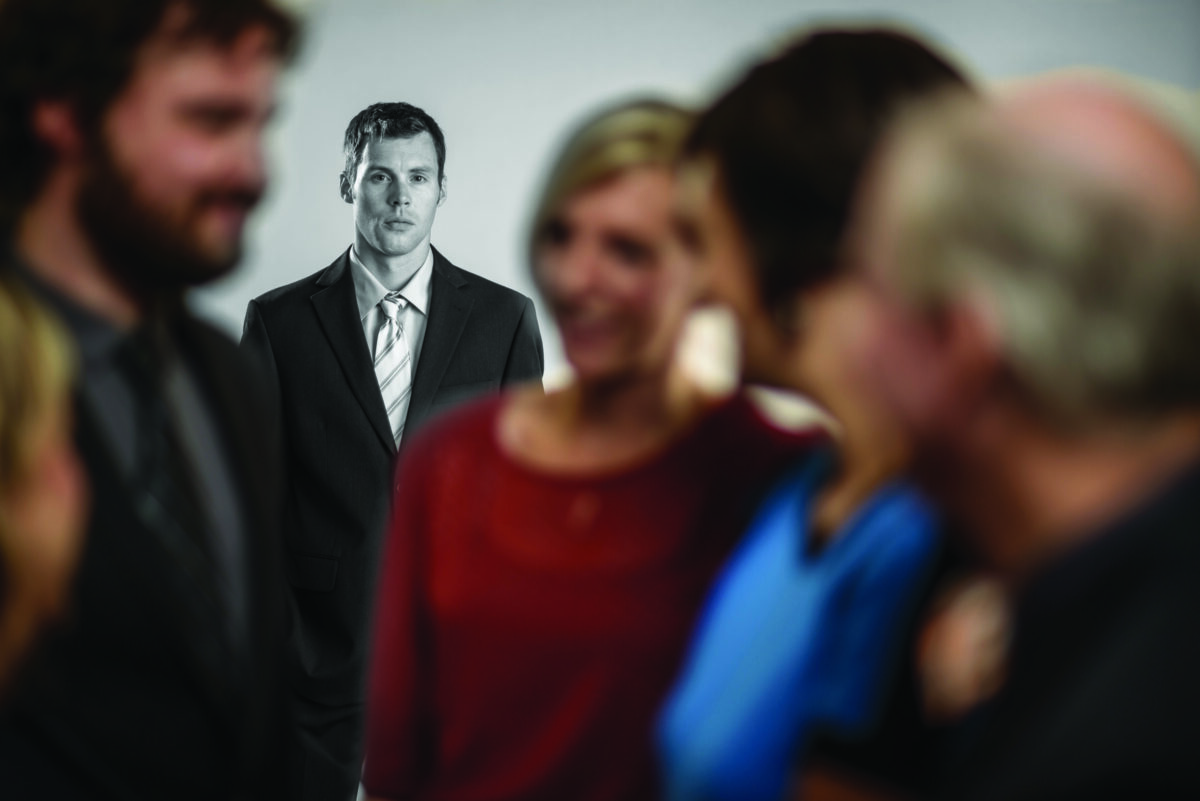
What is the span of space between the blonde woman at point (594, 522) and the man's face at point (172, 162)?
0.32 metres

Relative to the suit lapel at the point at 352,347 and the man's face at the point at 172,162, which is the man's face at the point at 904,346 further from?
the suit lapel at the point at 352,347

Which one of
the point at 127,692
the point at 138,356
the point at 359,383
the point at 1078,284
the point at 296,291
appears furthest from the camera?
the point at 296,291

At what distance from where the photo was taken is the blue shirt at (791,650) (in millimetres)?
856

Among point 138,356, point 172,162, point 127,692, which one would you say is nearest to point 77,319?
point 138,356

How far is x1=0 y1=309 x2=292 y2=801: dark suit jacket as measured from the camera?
1004mm

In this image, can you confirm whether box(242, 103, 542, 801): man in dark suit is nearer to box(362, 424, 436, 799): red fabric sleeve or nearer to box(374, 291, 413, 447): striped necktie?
box(374, 291, 413, 447): striped necktie

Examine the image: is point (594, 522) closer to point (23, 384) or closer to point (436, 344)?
point (23, 384)

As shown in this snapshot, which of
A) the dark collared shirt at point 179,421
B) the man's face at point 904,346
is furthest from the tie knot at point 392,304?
the man's face at point 904,346

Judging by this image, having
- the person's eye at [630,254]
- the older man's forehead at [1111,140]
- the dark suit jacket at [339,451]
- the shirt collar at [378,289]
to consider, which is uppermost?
the older man's forehead at [1111,140]

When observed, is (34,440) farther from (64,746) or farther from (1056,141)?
(1056,141)

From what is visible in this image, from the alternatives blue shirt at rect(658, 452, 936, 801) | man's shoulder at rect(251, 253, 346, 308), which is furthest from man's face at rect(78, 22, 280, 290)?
man's shoulder at rect(251, 253, 346, 308)

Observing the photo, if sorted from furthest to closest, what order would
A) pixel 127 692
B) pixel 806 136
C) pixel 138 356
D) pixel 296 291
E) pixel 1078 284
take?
pixel 296 291 → pixel 138 356 → pixel 127 692 → pixel 806 136 → pixel 1078 284

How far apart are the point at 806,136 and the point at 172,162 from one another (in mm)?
615

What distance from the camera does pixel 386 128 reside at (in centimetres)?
257
